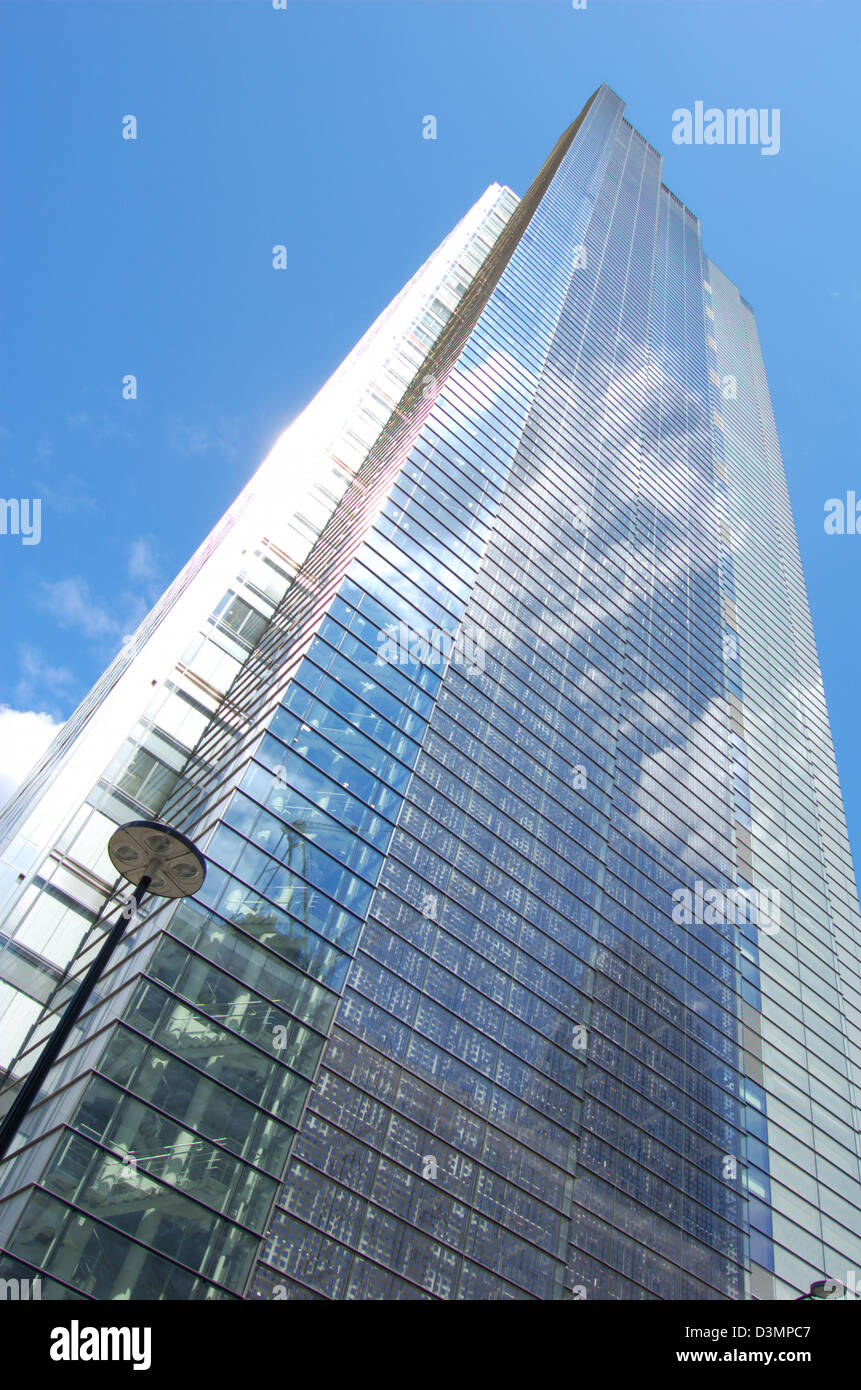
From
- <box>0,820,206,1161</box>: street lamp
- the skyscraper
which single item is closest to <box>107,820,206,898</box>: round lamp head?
<box>0,820,206,1161</box>: street lamp

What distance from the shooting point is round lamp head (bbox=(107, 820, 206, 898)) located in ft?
41.5

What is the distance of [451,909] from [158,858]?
820 inches

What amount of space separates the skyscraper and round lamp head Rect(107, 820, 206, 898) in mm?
11113

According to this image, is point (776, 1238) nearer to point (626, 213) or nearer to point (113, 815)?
point (113, 815)

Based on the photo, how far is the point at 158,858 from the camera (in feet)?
42.5

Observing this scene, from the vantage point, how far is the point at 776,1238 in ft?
121

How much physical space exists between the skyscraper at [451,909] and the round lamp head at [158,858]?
438 inches

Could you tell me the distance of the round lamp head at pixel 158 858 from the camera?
12641 mm

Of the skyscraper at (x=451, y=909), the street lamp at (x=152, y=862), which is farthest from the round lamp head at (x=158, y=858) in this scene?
Answer: the skyscraper at (x=451, y=909)

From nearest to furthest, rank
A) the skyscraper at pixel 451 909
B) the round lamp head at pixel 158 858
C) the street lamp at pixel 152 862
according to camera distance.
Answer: the street lamp at pixel 152 862 < the round lamp head at pixel 158 858 < the skyscraper at pixel 451 909

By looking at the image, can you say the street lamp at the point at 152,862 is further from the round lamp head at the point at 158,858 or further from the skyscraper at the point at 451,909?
the skyscraper at the point at 451,909

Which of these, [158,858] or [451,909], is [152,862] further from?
[451,909]

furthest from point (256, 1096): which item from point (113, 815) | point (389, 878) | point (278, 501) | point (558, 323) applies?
point (558, 323)
